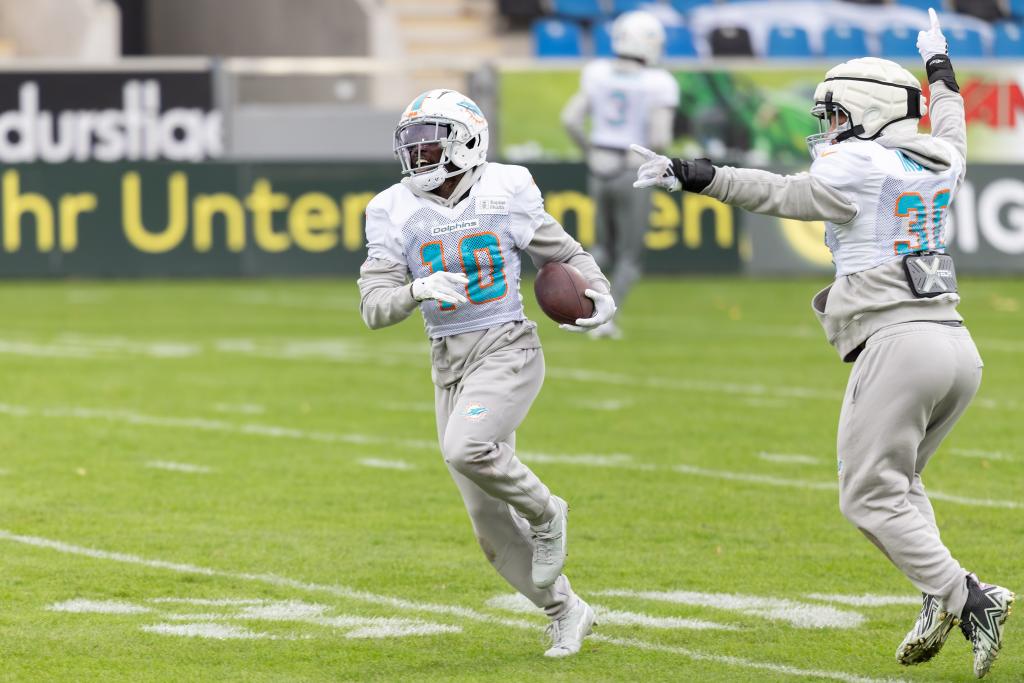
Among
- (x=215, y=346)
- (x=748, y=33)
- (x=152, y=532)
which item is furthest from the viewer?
(x=748, y=33)

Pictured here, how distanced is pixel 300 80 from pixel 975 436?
1099cm

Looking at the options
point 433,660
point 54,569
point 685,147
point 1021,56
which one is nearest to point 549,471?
point 54,569

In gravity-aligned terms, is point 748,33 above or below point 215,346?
above

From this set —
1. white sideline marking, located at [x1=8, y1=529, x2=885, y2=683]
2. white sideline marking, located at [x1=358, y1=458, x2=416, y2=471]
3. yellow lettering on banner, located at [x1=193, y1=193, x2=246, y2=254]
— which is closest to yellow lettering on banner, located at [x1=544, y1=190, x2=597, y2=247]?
yellow lettering on banner, located at [x1=193, y1=193, x2=246, y2=254]

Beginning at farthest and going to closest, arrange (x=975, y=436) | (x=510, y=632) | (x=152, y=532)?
(x=975, y=436), (x=152, y=532), (x=510, y=632)

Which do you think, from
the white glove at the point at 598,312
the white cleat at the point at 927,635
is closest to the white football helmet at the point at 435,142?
the white glove at the point at 598,312

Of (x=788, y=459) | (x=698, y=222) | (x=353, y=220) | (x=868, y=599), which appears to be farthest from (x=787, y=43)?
(x=868, y=599)

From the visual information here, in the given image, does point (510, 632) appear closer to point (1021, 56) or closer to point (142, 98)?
point (142, 98)

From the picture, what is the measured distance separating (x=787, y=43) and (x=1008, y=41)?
318cm

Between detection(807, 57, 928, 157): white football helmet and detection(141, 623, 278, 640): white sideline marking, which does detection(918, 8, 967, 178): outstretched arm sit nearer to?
detection(807, 57, 928, 157): white football helmet

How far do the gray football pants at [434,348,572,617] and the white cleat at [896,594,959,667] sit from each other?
1017mm

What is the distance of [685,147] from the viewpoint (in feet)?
64.2

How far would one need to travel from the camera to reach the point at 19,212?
18578 millimetres

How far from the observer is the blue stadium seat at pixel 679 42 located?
2503 cm
